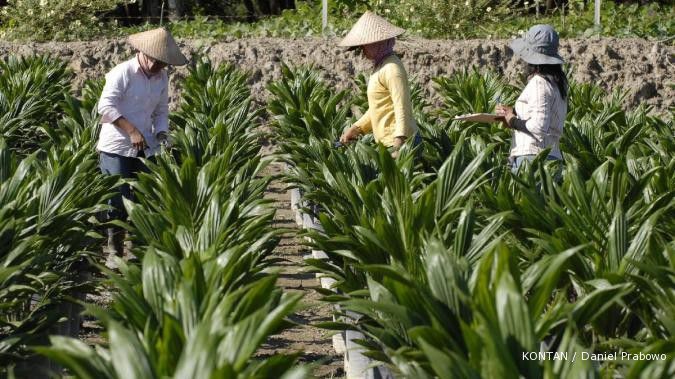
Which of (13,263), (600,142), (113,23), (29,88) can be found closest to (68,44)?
(113,23)

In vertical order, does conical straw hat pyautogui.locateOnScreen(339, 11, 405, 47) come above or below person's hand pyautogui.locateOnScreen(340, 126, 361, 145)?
above

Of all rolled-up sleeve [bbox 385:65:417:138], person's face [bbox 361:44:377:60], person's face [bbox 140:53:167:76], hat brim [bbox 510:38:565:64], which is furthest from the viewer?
person's face [bbox 140:53:167:76]

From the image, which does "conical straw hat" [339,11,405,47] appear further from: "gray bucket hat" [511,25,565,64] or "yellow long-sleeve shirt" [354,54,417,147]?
"gray bucket hat" [511,25,565,64]

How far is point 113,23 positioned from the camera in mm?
16750

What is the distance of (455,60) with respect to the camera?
1395 cm

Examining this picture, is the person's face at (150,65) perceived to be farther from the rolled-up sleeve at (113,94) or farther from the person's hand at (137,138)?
the person's hand at (137,138)

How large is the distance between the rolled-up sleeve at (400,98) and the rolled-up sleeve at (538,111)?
65cm

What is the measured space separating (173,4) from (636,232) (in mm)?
18638

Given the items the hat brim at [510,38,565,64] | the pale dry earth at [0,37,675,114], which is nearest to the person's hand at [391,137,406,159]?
the hat brim at [510,38,565,64]

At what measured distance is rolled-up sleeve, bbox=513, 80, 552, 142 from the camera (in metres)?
6.14

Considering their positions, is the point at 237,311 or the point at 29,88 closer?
the point at 237,311

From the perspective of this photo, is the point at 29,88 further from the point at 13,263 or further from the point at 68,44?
the point at 13,263

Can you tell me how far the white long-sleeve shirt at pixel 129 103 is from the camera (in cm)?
681

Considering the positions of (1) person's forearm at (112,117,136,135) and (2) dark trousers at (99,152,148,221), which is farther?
(2) dark trousers at (99,152,148,221)
